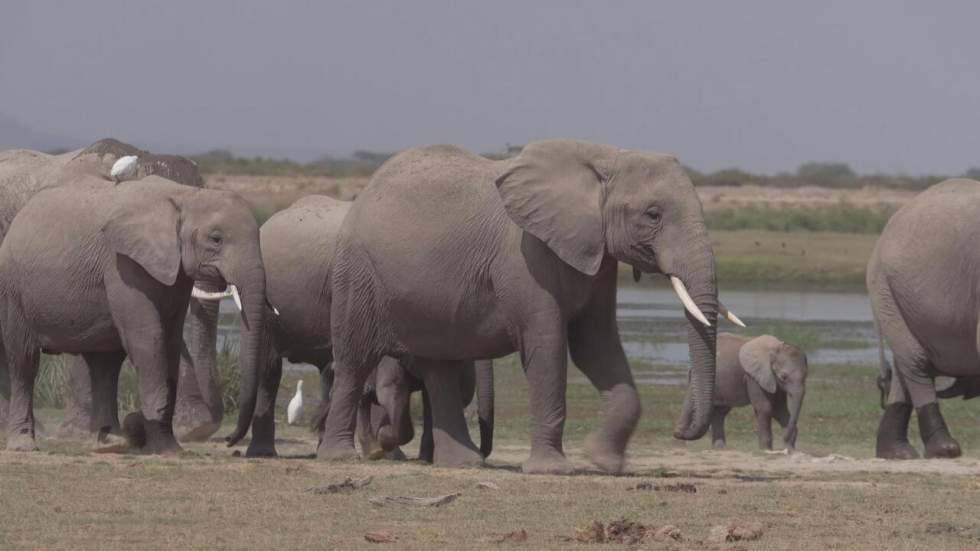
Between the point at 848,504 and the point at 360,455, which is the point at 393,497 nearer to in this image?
the point at 848,504

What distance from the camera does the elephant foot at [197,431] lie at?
696 inches

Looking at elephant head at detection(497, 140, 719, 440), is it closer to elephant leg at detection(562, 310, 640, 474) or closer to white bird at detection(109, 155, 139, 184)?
elephant leg at detection(562, 310, 640, 474)

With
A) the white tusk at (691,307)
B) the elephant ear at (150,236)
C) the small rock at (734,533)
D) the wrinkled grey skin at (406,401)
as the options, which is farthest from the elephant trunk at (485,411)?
the small rock at (734,533)

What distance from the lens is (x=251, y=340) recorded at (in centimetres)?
1564

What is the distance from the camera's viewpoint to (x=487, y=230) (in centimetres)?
1480

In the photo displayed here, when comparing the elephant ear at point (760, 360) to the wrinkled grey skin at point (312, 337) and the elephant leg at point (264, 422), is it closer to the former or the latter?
the wrinkled grey skin at point (312, 337)

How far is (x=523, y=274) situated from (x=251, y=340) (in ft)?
7.50

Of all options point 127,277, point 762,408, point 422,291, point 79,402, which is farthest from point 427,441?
point 762,408

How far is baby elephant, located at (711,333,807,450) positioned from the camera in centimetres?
2180

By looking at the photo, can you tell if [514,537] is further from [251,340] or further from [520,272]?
[251,340]

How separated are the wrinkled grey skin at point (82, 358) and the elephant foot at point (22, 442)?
187 centimetres

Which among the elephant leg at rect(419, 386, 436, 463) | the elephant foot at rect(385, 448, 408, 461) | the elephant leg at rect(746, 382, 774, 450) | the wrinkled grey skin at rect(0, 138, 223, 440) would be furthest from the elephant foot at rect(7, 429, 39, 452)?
the elephant leg at rect(746, 382, 774, 450)

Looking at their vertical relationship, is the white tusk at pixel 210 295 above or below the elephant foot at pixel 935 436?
above

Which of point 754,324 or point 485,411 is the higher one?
point 485,411
